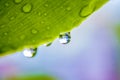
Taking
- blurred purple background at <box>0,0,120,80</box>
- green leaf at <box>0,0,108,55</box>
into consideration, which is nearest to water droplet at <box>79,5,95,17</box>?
green leaf at <box>0,0,108,55</box>

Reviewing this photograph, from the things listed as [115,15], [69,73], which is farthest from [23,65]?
[115,15]

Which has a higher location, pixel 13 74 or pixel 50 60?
pixel 50 60

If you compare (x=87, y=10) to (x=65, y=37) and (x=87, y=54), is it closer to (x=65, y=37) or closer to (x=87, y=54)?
(x=65, y=37)

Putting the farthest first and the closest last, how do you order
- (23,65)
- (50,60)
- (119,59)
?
(50,60) < (119,59) < (23,65)

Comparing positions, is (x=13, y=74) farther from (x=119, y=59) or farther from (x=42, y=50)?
(x=119, y=59)

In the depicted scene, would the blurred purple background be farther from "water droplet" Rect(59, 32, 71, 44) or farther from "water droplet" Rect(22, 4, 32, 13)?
"water droplet" Rect(22, 4, 32, 13)

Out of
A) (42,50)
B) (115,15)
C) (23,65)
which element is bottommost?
(23,65)
